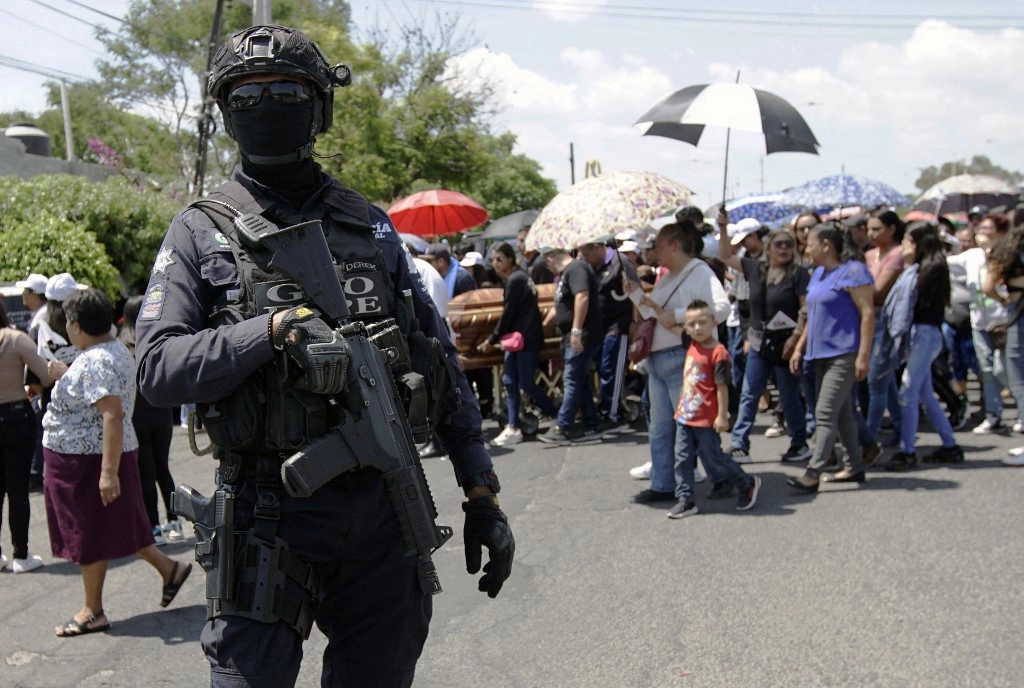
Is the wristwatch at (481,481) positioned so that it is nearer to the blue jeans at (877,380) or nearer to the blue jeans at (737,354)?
the blue jeans at (877,380)

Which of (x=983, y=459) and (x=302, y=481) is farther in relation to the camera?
(x=983, y=459)

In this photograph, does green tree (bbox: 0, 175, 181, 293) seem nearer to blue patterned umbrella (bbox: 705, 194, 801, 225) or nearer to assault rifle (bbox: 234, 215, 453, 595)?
assault rifle (bbox: 234, 215, 453, 595)

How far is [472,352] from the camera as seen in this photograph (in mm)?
9789

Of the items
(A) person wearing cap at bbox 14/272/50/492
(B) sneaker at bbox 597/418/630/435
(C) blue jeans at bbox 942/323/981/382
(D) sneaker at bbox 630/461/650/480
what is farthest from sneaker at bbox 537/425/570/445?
(A) person wearing cap at bbox 14/272/50/492

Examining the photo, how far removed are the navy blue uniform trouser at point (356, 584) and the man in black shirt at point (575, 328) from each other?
6.21 metres

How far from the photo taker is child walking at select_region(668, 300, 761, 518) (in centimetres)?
622

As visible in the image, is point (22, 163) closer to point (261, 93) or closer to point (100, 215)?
point (100, 215)

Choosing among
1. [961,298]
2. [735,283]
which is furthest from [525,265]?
[961,298]

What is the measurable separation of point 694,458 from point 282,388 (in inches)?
178

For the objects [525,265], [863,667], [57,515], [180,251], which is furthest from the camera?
[525,265]

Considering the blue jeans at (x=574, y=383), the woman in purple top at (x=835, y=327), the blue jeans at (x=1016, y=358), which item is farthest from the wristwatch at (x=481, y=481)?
the blue jeans at (x=574, y=383)

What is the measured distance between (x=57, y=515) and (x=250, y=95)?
337cm

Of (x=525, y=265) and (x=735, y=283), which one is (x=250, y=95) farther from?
(x=525, y=265)

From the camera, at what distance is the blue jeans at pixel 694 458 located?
6.30 metres
